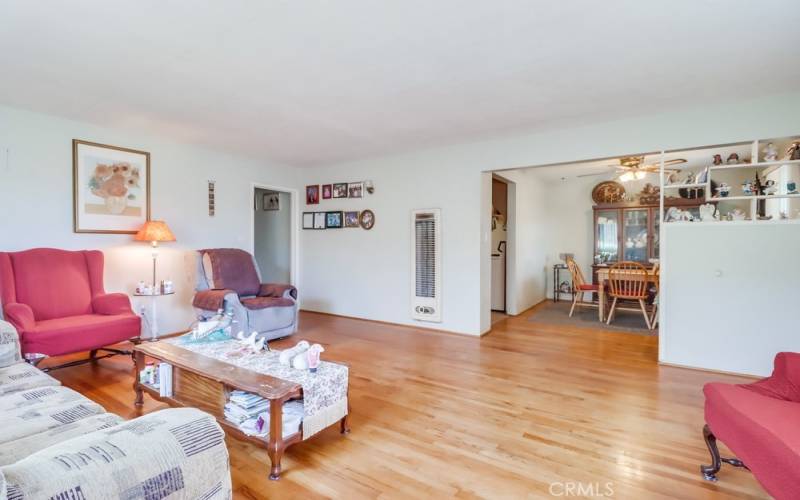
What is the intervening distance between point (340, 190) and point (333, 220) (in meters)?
0.44

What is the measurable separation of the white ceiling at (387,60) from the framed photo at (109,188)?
1.15 ft

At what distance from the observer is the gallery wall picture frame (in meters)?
6.31

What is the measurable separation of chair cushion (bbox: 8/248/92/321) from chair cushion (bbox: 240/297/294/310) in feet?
4.27

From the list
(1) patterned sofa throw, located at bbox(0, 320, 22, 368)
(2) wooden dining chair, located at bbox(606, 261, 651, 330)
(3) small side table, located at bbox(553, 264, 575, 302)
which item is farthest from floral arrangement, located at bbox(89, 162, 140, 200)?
(3) small side table, located at bbox(553, 264, 575, 302)

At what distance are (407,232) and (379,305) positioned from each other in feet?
3.49

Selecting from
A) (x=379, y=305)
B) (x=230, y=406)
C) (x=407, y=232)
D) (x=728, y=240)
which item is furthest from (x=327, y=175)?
(x=728, y=240)

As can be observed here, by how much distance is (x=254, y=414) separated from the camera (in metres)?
1.99

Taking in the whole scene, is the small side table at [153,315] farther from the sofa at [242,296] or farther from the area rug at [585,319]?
the area rug at [585,319]

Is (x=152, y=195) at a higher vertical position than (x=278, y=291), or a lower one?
higher

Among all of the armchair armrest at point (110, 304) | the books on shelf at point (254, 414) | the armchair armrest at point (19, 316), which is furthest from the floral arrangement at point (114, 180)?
the books on shelf at point (254, 414)

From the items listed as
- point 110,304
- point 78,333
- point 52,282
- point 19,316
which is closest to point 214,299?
point 110,304

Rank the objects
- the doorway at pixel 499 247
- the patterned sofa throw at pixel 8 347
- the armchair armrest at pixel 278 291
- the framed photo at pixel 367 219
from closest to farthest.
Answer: the patterned sofa throw at pixel 8 347 → the armchair armrest at pixel 278 291 → the framed photo at pixel 367 219 → the doorway at pixel 499 247

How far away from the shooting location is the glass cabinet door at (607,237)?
6528 mm

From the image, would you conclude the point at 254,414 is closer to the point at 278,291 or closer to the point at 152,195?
the point at 278,291
